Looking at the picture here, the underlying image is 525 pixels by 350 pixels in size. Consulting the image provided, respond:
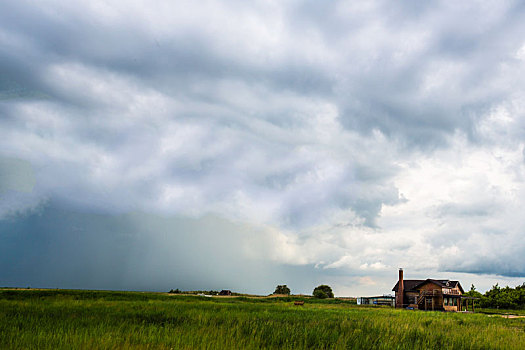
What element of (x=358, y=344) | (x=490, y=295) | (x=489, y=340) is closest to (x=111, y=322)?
(x=358, y=344)

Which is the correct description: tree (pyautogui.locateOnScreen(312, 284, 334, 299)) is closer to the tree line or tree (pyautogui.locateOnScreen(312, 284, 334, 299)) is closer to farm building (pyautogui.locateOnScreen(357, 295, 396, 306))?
farm building (pyautogui.locateOnScreen(357, 295, 396, 306))

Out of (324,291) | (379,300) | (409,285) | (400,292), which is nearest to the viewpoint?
(400,292)

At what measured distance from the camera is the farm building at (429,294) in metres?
70.0

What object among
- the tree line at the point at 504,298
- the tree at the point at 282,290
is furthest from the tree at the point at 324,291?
the tree line at the point at 504,298

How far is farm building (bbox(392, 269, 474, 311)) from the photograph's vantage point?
7000 centimetres

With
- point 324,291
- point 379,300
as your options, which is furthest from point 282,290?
point 379,300

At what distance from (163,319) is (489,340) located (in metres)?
14.7

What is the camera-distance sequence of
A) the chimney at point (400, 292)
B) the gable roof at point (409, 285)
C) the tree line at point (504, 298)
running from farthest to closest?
1. the tree line at point (504, 298)
2. the gable roof at point (409, 285)
3. the chimney at point (400, 292)

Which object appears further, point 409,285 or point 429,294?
point 409,285

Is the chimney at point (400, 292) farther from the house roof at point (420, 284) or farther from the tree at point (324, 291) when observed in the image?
the tree at point (324, 291)

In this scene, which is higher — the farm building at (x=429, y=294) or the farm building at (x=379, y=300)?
the farm building at (x=429, y=294)

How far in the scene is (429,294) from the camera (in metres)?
71.0

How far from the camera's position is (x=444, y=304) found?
70125mm

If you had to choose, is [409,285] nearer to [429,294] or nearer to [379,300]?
[379,300]
